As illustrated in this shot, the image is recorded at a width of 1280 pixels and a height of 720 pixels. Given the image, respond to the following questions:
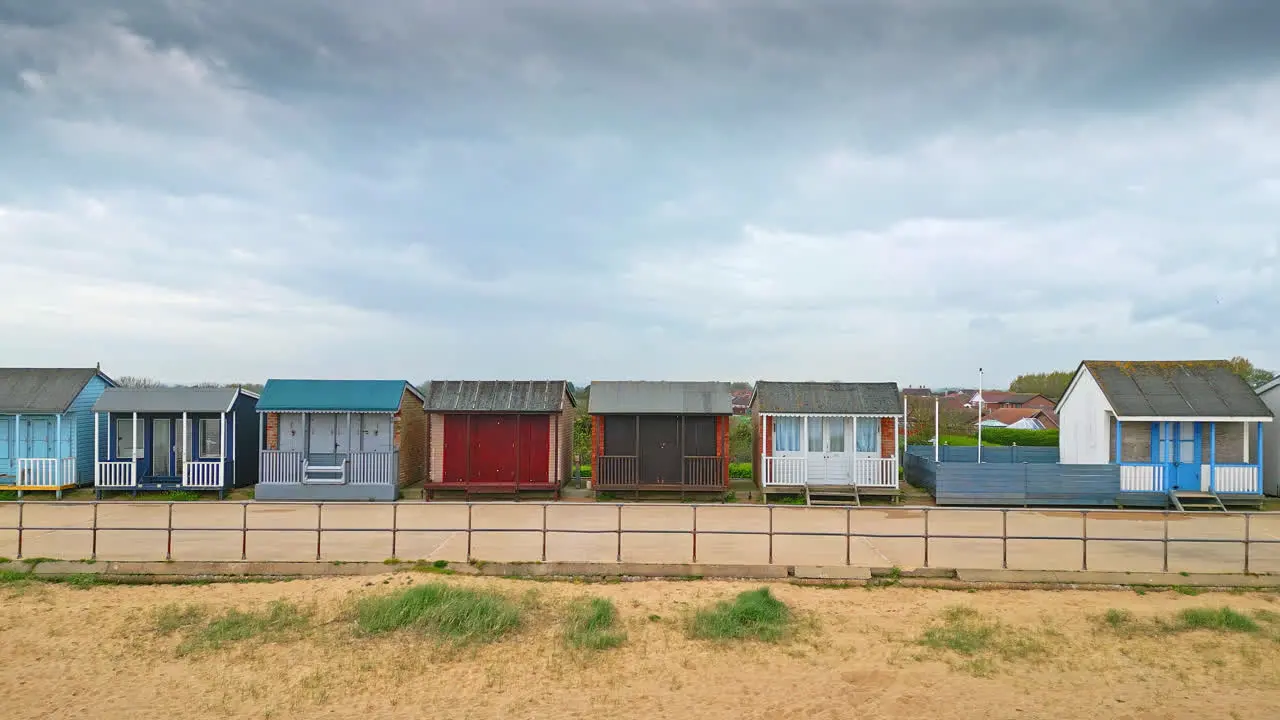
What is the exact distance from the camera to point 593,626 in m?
10.5

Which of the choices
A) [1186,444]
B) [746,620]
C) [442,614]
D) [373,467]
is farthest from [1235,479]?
[373,467]

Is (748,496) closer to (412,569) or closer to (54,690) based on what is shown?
(412,569)

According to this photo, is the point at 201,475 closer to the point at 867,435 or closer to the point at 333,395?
the point at 333,395

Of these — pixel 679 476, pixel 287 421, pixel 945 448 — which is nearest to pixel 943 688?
pixel 679 476

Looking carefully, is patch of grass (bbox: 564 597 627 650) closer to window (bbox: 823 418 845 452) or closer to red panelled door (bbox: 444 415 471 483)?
red panelled door (bbox: 444 415 471 483)

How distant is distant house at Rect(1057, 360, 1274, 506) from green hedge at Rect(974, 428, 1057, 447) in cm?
1194

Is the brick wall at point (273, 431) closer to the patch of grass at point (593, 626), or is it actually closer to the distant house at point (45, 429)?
the distant house at point (45, 429)

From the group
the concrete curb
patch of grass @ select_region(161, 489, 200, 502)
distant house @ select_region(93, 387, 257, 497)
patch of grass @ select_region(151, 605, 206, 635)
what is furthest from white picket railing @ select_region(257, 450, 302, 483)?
patch of grass @ select_region(151, 605, 206, 635)

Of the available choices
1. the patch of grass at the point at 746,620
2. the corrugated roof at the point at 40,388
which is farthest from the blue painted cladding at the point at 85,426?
the patch of grass at the point at 746,620

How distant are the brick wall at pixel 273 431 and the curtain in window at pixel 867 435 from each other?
17.0 meters

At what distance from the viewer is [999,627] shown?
34.6ft

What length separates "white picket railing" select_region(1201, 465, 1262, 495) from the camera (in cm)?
2070

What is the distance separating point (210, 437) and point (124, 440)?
2651mm

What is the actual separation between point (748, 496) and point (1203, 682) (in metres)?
13.5
